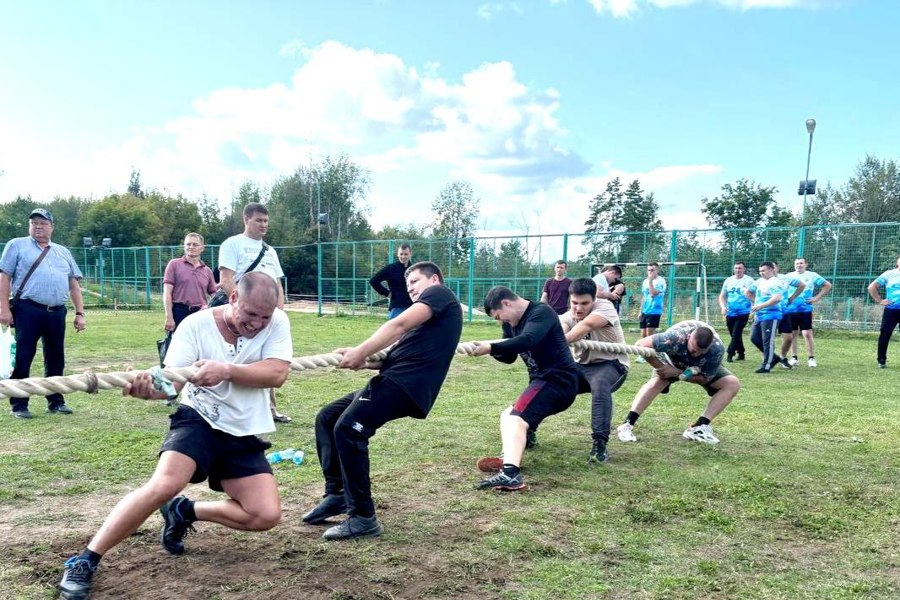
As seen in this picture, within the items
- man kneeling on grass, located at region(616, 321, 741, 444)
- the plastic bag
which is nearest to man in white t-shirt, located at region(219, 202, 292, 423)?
the plastic bag

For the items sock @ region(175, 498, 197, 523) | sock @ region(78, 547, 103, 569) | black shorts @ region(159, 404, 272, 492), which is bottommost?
sock @ region(78, 547, 103, 569)

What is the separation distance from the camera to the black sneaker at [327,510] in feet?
13.4

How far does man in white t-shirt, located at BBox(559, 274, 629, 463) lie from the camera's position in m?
5.57

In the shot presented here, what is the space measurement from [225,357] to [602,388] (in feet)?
11.1

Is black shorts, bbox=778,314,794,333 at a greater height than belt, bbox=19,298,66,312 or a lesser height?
lesser

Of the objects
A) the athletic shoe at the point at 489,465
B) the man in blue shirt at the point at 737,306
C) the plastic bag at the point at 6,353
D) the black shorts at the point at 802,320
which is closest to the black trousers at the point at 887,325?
the black shorts at the point at 802,320

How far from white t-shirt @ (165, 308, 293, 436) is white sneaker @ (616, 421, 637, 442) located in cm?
377

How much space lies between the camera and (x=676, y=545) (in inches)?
148

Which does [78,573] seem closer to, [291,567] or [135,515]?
[135,515]

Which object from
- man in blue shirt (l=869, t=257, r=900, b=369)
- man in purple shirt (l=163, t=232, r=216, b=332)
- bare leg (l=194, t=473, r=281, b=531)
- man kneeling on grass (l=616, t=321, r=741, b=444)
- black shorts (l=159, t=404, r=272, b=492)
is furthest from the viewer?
man in blue shirt (l=869, t=257, r=900, b=369)

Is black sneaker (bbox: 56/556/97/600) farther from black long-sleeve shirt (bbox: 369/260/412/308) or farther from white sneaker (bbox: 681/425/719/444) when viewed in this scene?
black long-sleeve shirt (bbox: 369/260/412/308)

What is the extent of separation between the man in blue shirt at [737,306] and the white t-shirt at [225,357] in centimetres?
1076

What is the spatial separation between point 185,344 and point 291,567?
127 centimetres

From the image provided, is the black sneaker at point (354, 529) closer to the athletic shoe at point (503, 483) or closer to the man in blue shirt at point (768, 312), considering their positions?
the athletic shoe at point (503, 483)
